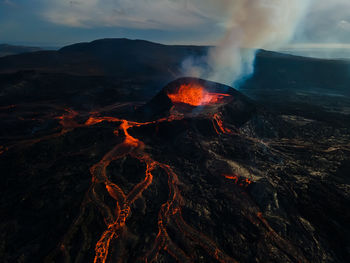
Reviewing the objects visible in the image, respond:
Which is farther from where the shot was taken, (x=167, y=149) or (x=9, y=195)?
(x=167, y=149)

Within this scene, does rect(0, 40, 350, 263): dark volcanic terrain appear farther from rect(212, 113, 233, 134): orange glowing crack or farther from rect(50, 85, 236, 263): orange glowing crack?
rect(212, 113, 233, 134): orange glowing crack

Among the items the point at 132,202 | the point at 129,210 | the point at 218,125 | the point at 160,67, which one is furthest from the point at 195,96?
the point at 160,67

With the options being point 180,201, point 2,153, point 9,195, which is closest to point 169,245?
point 180,201

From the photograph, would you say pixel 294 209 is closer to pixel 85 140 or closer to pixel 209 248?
pixel 209 248

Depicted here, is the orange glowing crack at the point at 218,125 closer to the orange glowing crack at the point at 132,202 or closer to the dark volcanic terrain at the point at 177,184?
the orange glowing crack at the point at 132,202

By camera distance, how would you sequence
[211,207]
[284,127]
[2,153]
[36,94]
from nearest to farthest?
[211,207]
[2,153]
[284,127]
[36,94]

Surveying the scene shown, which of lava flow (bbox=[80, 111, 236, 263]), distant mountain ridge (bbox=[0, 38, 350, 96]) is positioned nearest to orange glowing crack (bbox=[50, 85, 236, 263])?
lava flow (bbox=[80, 111, 236, 263])
